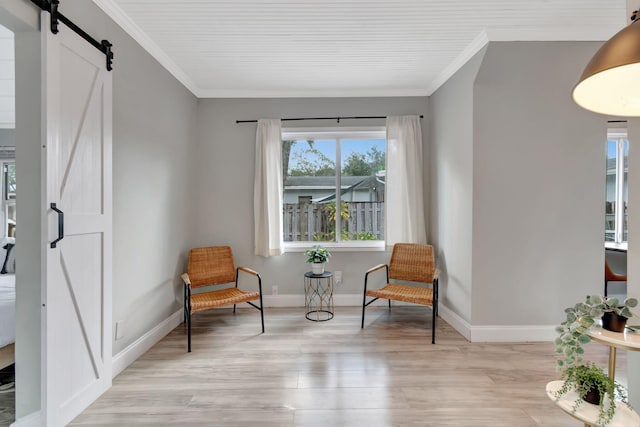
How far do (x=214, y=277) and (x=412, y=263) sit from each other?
7.03 feet

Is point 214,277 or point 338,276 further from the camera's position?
point 338,276

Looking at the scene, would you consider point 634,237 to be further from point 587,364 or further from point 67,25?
point 67,25

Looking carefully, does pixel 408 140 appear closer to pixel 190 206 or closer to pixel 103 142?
pixel 190 206

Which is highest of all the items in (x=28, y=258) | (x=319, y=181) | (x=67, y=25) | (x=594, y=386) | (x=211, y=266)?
(x=67, y=25)

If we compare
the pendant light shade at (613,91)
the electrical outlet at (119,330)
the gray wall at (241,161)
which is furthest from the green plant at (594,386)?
the electrical outlet at (119,330)

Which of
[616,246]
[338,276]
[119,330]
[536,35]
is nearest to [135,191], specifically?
[119,330]

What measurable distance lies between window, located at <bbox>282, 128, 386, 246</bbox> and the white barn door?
2118 millimetres

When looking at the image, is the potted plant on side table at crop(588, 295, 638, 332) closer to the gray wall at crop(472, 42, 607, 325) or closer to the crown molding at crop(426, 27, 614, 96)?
the gray wall at crop(472, 42, 607, 325)

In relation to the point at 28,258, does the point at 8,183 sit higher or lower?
higher

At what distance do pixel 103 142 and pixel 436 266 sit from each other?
327 cm

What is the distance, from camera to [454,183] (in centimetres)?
310

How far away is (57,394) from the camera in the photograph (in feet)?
5.41

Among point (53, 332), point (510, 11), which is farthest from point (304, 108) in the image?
point (53, 332)

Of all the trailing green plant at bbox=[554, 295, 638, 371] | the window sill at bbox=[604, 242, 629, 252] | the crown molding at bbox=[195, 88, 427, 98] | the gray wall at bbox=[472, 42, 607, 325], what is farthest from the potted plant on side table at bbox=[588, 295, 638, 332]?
the crown molding at bbox=[195, 88, 427, 98]
